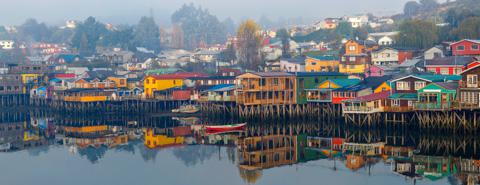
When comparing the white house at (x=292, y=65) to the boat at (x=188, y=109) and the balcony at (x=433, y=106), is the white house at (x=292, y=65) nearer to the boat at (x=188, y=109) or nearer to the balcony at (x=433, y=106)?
the boat at (x=188, y=109)

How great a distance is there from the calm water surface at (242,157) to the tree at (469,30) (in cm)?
3707

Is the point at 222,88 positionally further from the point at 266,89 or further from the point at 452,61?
the point at 452,61

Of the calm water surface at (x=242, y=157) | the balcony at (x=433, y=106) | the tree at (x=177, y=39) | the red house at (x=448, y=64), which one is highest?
the tree at (x=177, y=39)

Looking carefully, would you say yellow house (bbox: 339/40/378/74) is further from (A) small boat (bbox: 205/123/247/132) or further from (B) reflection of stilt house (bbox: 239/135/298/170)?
(B) reflection of stilt house (bbox: 239/135/298/170)

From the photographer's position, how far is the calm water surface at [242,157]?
4294 centimetres

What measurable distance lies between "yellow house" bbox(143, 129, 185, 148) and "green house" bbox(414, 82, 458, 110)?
18.8 metres

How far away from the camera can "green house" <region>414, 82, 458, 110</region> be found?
54.0 m

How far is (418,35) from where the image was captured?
10075 cm

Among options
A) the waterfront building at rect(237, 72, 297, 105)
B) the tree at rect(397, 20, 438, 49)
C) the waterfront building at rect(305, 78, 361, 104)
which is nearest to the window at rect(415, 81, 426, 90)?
the waterfront building at rect(305, 78, 361, 104)

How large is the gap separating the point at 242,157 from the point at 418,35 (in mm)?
57127

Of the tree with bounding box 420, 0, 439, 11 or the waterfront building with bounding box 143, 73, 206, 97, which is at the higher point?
the tree with bounding box 420, 0, 439, 11

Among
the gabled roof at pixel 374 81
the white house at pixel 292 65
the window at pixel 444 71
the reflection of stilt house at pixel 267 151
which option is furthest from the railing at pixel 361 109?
the white house at pixel 292 65

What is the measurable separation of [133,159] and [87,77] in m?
48.1

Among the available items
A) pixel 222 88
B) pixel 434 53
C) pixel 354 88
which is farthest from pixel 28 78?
pixel 354 88
